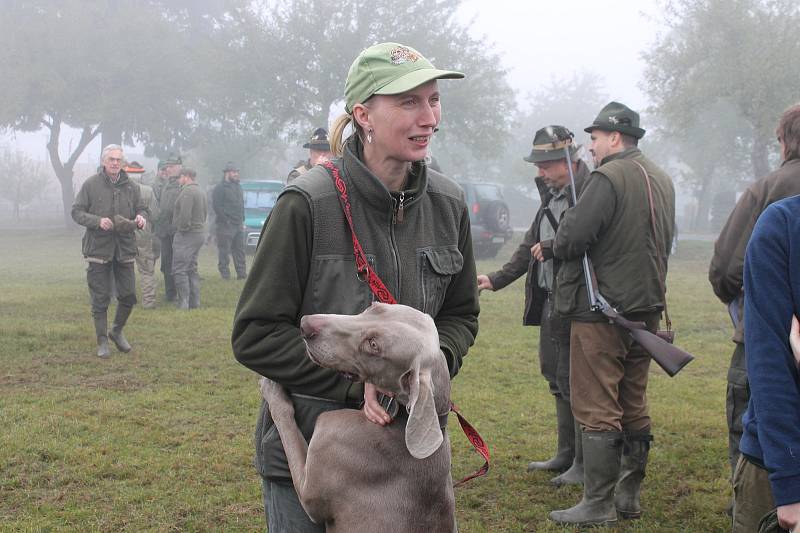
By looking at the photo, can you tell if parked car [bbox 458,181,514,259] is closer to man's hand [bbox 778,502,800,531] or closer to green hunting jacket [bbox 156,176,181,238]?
green hunting jacket [bbox 156,176,181,238]

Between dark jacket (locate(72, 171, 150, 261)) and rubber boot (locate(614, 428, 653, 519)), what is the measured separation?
6.18m

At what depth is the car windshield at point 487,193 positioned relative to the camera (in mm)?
21923

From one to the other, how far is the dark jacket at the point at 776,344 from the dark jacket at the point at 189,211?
10.8 metres

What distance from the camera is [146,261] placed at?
41.2ft

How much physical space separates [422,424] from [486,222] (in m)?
19.6

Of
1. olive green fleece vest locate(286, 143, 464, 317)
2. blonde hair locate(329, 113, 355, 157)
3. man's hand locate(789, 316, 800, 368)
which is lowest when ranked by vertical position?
man's hand locate(789, 316, 800, 368)

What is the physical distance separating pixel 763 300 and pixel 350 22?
31990mm

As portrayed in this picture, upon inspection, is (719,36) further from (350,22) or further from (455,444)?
(455,444)

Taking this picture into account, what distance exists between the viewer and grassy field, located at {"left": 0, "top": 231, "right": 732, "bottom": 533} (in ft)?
16.2

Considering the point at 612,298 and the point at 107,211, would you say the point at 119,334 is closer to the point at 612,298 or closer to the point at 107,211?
the point at 107,211

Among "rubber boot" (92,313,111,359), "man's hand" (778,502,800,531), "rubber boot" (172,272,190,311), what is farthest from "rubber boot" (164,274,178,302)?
"man's hand" (778,502,800,531)

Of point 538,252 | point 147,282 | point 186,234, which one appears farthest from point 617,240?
point 147,282

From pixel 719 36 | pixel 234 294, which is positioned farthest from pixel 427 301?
pixel 719 36

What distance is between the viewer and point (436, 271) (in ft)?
8.63
